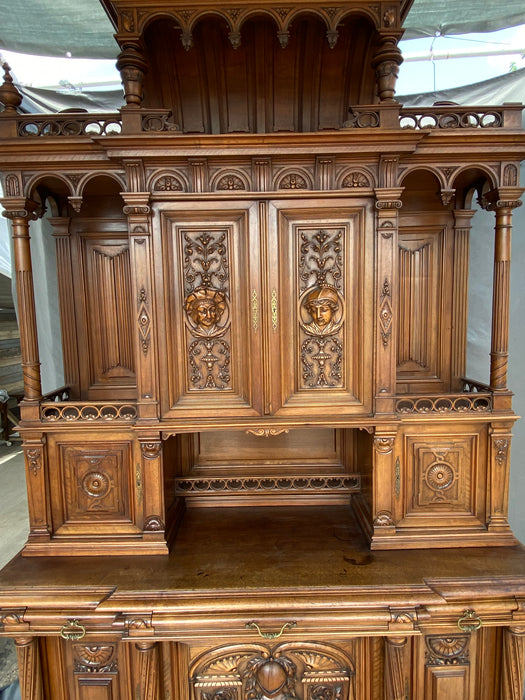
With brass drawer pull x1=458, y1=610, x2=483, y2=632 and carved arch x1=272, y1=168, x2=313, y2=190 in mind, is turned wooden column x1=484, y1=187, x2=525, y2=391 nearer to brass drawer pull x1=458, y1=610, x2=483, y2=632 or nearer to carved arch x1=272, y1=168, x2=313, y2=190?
carved arch x1=272, y1=168, x2=313, y2=190

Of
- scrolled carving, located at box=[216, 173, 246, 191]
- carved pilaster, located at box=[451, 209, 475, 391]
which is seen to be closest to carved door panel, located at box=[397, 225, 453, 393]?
carved pilaster, located at box=[451, 209, 475, 391]

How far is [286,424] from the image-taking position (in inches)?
66.6

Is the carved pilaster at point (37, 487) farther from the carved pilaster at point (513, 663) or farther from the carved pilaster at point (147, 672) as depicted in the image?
the carved pilaster at point (513, 663)

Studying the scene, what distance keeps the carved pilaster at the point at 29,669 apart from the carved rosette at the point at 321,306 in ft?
4.92

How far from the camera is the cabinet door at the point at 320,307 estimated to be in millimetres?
1653

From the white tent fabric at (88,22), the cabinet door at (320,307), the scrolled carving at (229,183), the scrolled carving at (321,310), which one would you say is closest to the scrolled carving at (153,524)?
the cabinet door at (320,307)

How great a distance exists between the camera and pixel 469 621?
154cm

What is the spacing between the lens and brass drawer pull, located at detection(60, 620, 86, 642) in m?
1.51

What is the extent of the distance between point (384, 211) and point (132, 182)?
3.36 ft

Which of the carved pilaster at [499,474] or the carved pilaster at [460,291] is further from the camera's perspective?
the carved pilaster at [460,291]

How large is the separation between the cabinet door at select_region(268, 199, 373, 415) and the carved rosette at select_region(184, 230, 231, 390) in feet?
0.65

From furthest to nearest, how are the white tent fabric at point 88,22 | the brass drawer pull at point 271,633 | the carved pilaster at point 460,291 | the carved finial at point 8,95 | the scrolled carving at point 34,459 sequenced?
the white tent fabric at point 88,22 < the carved pilaster at point 460,291 < the scrolled carving at point 34,459 < the carved finial at point 8,95 < the brass drawer pull at point 271,633

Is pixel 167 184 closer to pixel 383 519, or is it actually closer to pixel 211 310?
pixel 211 310

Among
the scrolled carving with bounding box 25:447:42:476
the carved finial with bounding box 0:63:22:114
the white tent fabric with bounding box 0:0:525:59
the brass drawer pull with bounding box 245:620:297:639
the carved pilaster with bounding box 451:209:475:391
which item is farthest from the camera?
the white tent fabric with bounding box 0:0:525:59
